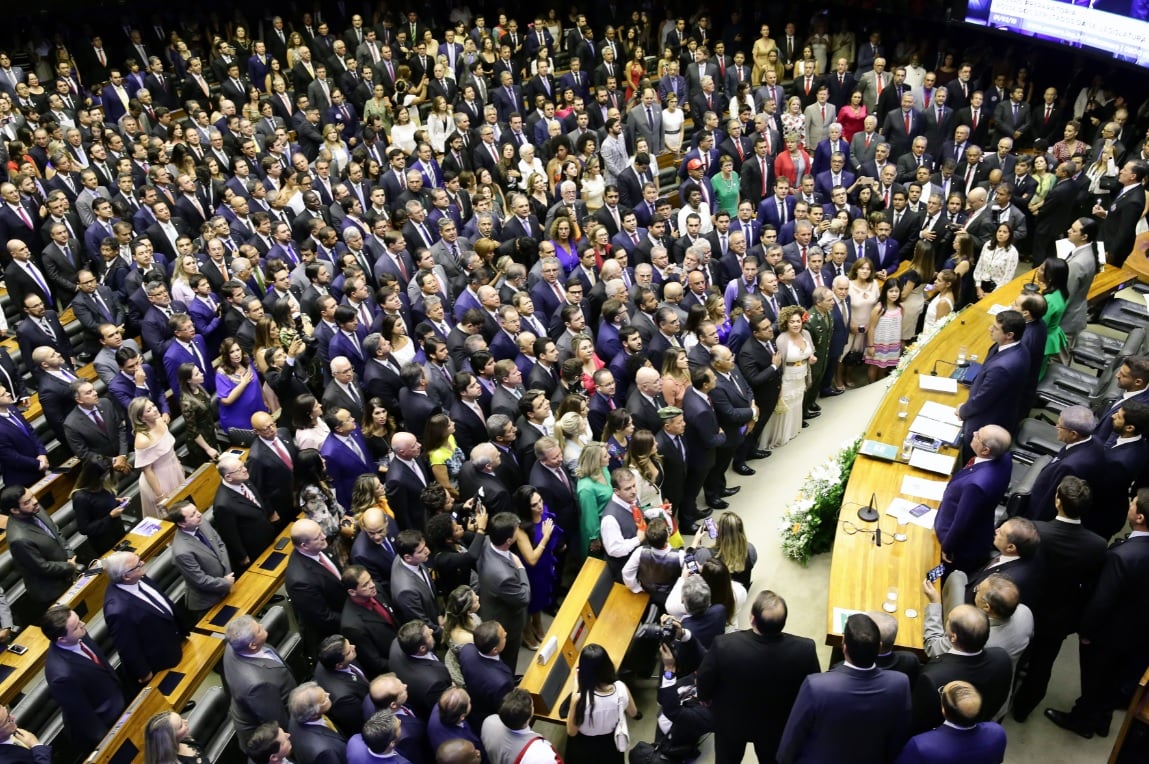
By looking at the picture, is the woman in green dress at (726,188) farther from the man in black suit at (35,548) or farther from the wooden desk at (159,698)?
the man in black suit at (35,548)

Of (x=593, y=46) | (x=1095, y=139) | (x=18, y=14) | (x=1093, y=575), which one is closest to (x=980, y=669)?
(x=1093, y=575)

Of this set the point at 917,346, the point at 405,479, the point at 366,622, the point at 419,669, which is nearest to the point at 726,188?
the point at 917,346

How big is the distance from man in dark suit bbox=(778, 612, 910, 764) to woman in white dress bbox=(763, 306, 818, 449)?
4.08 metres

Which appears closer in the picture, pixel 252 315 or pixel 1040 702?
pixel 1040 702

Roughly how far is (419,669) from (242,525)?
6.87 feet

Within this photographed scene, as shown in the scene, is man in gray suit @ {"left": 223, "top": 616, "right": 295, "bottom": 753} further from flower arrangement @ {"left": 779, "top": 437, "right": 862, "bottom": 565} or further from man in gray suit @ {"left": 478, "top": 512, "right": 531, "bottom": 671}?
flower arrangement @ {"left": 779, "top": 437, "right": 862, "bottom": 565}

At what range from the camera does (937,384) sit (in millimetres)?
7457

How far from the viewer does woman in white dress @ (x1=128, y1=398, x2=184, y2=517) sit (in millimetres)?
6527

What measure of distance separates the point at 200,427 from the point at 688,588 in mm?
4245

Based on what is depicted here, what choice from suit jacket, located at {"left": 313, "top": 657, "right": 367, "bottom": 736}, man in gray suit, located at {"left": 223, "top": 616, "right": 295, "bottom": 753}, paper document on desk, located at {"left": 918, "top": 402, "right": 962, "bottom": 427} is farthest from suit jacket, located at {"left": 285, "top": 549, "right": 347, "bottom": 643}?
paper document on desk, located at {"left": 918, "top": 402, "right": 962, "bottom": 427}

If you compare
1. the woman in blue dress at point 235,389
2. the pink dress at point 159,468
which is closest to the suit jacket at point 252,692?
the pink dress at point 159,468

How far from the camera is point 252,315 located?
25.8 feet

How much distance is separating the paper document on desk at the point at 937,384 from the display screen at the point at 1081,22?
7.45m

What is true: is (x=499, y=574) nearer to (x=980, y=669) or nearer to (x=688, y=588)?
(x=688, y=588)
